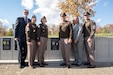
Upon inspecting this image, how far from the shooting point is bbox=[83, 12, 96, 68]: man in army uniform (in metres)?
8.90

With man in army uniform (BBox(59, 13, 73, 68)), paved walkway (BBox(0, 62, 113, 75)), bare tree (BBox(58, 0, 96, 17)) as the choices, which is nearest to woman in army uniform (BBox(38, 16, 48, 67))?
paved walkway (BBox(0, 62, 113, 75))

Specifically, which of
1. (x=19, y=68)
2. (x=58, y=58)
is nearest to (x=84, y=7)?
(x=58, y=58)

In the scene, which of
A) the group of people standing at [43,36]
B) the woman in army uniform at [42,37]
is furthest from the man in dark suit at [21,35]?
the woman in army uniform at [42,37]

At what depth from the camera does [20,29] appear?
8.82 metres

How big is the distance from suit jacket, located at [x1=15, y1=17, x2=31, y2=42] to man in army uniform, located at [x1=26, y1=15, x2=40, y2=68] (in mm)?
369

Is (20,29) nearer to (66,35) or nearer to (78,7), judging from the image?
(66,35)

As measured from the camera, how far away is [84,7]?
25516 millimetres

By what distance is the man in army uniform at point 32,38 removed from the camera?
8.48m

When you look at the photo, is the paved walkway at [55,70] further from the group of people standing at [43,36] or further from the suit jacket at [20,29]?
the suit jacket at [20,29]

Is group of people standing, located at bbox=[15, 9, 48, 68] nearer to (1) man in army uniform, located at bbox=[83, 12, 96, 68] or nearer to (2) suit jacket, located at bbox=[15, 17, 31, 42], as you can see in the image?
(2) suit jacket, located at bbox=[15, 17, 31, 42]

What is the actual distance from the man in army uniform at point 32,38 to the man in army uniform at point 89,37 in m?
1.89

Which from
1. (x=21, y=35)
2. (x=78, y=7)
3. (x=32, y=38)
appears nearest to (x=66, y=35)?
(x=32, y=38)

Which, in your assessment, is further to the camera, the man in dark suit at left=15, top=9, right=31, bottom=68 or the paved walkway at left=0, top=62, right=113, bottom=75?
the man in dark suit at left=15, top=9, right=31, bottom=68

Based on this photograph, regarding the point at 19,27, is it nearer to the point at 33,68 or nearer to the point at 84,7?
the point at 33,68
